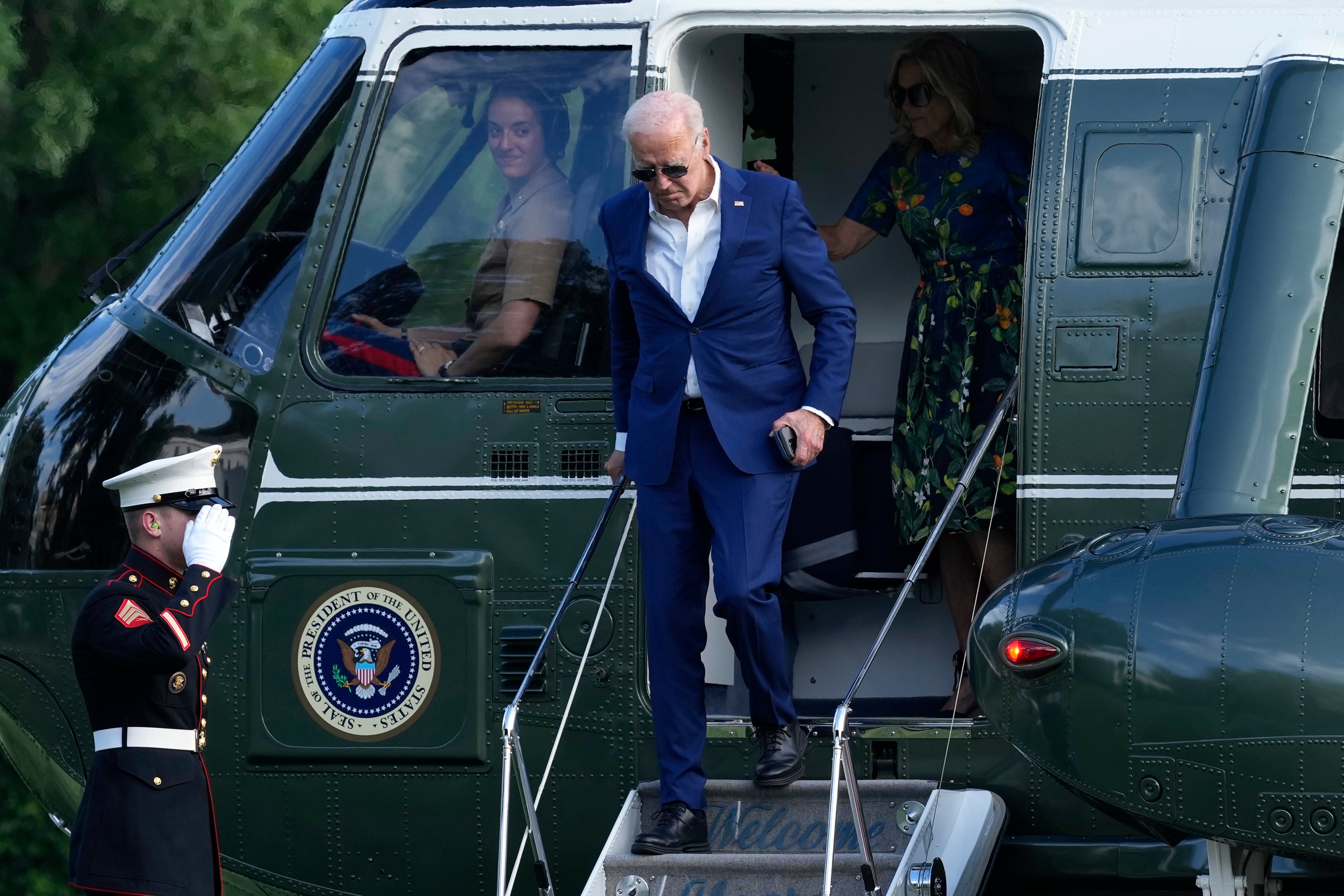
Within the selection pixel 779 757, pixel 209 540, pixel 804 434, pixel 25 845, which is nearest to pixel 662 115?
pixel 804 434

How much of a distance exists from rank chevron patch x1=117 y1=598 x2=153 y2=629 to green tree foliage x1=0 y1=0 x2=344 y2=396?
8.38 metres

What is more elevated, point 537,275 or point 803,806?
point 537,275

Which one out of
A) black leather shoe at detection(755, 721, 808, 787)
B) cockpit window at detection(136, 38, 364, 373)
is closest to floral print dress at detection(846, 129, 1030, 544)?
black leather shoe at detection(755, 721, 808, 787)

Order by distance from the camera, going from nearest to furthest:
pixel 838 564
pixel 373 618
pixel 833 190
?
pixel 373 618
pixel 838 564
pixel 833 190

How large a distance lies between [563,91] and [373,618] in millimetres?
1711

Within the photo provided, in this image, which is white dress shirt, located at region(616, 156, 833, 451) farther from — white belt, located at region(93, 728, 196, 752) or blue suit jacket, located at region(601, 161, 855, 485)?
white belt, located at region(93, 728, 196, 752)

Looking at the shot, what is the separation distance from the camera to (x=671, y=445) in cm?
504

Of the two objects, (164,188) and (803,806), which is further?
(164,188)

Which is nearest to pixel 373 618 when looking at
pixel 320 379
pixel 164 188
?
pixel 320 379

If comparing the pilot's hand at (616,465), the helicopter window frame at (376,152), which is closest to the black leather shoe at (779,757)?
the pilot's hand at (616,465)

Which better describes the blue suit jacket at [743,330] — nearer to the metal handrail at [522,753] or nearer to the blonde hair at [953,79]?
the metal handrail at [522,753]

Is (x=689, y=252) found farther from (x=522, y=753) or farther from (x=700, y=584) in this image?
(x=522, y=753)

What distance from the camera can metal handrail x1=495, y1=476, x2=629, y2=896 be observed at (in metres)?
4.69

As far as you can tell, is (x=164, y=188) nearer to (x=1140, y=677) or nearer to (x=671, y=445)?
(x=671, y=445)
